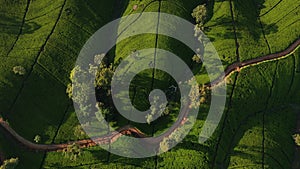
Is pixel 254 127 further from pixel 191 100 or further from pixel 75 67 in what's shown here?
pixel 75 67

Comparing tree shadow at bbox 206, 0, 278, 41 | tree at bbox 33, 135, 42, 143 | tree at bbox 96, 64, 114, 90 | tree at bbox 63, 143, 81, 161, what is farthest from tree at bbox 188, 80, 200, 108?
tree at bbox 33, 135, 42, 143

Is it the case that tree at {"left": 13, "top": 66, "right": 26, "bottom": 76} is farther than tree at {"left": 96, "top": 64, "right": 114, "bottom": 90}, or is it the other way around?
tree at {"left": 96, "top": 64, "right": 114, "bottom": 90}

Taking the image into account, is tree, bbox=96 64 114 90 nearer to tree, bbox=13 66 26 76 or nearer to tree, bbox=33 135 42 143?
tree, bbox=13 66 26 76

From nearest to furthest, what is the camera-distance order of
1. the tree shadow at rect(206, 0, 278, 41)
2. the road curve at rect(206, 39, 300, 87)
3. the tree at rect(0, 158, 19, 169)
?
the tree at rect(0, 158, 19, 169), the road curve at rect(206, 39, 300, 87), the tree shadow at rect(206, 0, 278, 41)

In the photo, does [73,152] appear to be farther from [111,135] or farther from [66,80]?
[66,80]

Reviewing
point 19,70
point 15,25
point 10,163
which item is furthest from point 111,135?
point 15,25

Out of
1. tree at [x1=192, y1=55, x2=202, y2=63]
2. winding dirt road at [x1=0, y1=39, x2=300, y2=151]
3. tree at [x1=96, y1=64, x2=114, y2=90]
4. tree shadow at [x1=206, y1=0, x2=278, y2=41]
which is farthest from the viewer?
tree shadow at [x1=206, y1=0, x2=278, y2=41]

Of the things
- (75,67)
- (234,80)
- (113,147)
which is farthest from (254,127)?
(75,67)

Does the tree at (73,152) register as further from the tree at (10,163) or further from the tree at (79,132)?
the tree at (10,163)

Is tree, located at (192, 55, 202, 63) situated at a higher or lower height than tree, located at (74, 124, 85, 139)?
higher

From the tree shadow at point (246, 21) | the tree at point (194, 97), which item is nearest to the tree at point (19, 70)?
the tree at point (194, 97)
